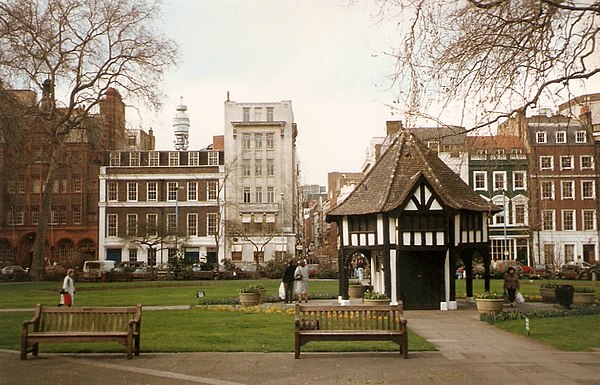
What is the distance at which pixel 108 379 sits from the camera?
1105 centimetres

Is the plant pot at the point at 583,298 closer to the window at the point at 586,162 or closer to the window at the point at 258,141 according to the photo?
the window at the point at 586,162

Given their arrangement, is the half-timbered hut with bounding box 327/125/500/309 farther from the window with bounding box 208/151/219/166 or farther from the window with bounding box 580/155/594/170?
the window with bounding box 208/151/219/166

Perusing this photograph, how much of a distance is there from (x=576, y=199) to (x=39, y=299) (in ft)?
161

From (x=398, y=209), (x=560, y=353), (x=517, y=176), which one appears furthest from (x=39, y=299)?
(x=517, y=176)

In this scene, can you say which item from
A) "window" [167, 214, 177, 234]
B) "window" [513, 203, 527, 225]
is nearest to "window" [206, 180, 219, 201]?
"window" [167, 214, 177, 234]

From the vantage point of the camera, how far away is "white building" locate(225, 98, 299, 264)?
214 feet

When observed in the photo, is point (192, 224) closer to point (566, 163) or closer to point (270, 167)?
point (270, 167)

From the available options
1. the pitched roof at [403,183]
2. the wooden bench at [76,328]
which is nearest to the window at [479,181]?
the pitched roof at [403,183]

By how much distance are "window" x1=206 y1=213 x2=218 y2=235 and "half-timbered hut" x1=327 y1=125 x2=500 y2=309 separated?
4009cm

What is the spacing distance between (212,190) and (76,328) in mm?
52728

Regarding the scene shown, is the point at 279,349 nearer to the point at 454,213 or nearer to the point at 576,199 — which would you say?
the point at 454,213

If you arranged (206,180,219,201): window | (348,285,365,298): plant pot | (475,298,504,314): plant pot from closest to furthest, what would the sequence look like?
(475,298,504,314): plant pot < (348,285,365,298): plant pot < (206,180,219,201): window

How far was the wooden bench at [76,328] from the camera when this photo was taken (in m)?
12.8

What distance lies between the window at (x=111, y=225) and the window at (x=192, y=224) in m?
6.83
